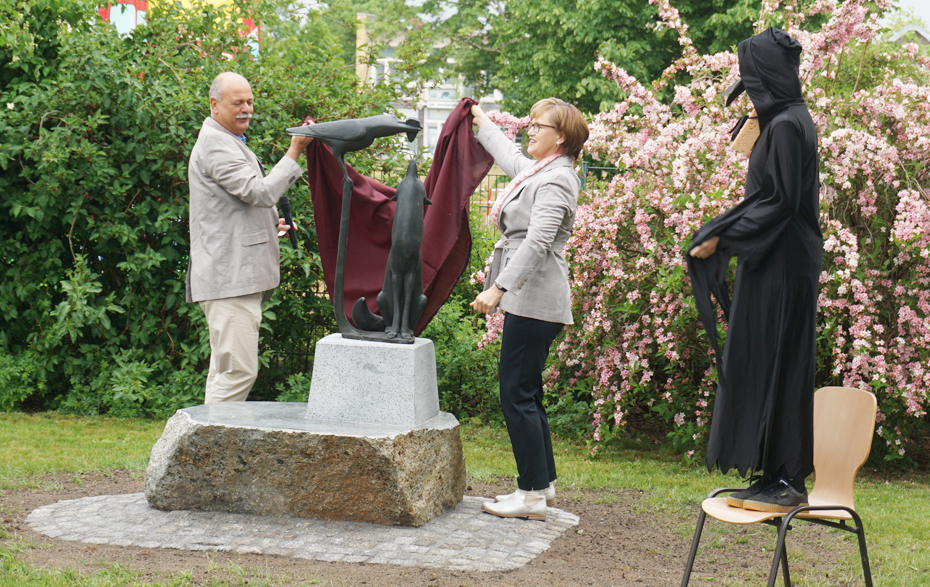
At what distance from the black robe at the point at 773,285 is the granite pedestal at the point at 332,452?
1658mm

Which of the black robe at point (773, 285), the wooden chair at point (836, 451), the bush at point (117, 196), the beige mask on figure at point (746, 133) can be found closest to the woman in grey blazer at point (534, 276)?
the beige mask on figure at point (746, 133)

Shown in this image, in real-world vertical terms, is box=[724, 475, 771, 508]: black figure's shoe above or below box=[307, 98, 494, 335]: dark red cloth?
below

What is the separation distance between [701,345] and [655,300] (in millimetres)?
582

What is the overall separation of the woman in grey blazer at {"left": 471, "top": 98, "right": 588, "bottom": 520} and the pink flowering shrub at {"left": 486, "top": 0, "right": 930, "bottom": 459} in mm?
1599

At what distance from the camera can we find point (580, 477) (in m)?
5.80

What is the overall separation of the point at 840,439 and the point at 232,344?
3089mm

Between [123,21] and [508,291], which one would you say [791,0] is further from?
[123,21]

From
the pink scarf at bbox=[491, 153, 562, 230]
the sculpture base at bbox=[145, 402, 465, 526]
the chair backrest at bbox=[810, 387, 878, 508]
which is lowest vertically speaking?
the sculpture base at bbox=[145, 402, 465, 526]

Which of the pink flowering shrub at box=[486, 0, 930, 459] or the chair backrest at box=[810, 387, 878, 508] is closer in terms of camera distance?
the chair backrest at box=[810, 387, 878, 508]

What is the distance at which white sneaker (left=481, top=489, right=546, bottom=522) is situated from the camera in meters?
4.63

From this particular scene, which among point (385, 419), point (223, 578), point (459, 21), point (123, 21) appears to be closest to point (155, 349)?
point (385, 419)

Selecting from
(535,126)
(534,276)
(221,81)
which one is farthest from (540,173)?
(221,81)

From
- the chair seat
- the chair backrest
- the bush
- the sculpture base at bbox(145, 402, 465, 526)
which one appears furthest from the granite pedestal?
the bush

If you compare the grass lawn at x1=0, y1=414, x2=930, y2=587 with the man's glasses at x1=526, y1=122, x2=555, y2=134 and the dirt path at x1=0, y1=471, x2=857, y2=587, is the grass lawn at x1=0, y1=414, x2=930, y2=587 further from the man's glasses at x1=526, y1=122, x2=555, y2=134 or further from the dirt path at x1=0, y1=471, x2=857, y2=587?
the man's glasses at x1=526, y1=122, x2=555, y2=134
